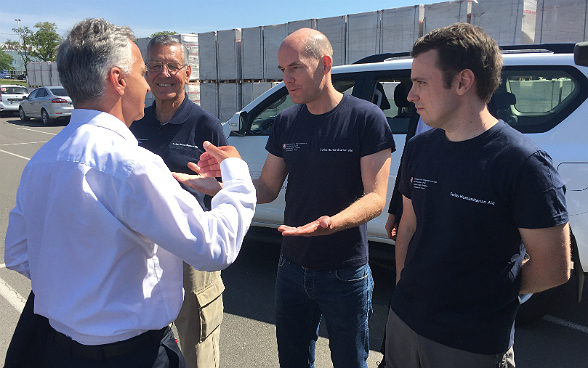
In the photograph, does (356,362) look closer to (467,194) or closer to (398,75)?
(467,194)

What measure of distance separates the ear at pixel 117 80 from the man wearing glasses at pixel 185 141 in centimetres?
108

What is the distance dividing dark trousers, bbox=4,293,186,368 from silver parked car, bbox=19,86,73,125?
18207 mm

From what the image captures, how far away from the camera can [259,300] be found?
3.96 metres

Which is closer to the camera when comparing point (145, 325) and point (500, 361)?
point (145, 325)

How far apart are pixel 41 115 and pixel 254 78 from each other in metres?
11.8

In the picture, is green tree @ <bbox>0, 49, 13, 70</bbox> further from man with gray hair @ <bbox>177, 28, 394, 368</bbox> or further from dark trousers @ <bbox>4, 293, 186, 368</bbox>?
dark trousers @ <bbox>4, 293, 186, 368</bbox>

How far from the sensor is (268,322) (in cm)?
361

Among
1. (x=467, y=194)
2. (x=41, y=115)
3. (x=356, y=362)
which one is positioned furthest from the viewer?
(x=41, y=115)

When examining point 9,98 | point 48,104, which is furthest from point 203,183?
point 9,98

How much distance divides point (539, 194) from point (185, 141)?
1.79 metres

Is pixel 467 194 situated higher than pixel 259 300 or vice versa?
pixel 467 194

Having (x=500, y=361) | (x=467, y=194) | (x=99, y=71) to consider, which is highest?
(x=99, y=71)

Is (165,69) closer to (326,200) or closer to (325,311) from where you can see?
(326,200)

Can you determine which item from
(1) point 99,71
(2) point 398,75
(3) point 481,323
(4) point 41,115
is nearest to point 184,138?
(1) point 99,71
